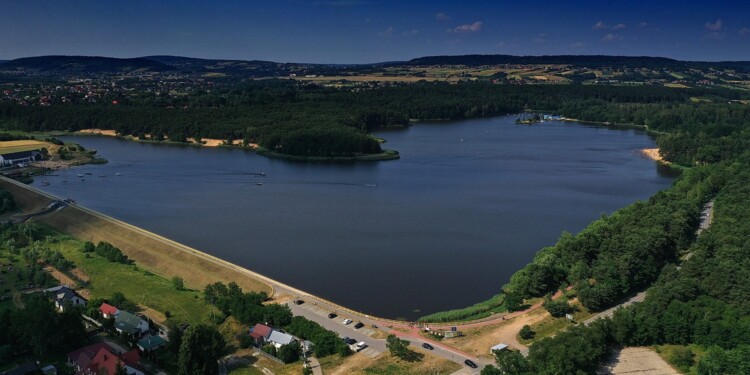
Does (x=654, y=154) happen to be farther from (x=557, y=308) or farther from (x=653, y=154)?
(x=557, y=308)

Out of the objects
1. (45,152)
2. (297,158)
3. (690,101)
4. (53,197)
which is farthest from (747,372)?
(690,101)

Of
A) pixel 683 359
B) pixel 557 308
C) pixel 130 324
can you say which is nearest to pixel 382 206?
pixel 557 308

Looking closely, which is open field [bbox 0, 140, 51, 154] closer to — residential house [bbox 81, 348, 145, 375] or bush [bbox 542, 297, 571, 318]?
residential house [bbox 81, 348, 145, 375]

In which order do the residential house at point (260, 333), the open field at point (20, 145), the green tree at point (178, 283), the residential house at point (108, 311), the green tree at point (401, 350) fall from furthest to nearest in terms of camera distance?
the open field at point (20, 145), the green tree at point (178, 283), the residential house at point (108, 311), the residential house at point (260, 333), the green tree at point (401, 350)

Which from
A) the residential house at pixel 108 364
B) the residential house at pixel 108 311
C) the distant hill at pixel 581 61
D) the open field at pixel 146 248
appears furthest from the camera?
the distant hill at pixel 581 61

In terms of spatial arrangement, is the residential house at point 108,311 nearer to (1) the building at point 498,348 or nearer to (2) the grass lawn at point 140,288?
(2) the grass lawn at point 140,288

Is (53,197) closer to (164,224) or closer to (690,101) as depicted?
(164,224)

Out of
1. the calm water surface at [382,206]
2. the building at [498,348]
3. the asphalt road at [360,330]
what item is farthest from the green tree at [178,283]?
the building at [498,348]
